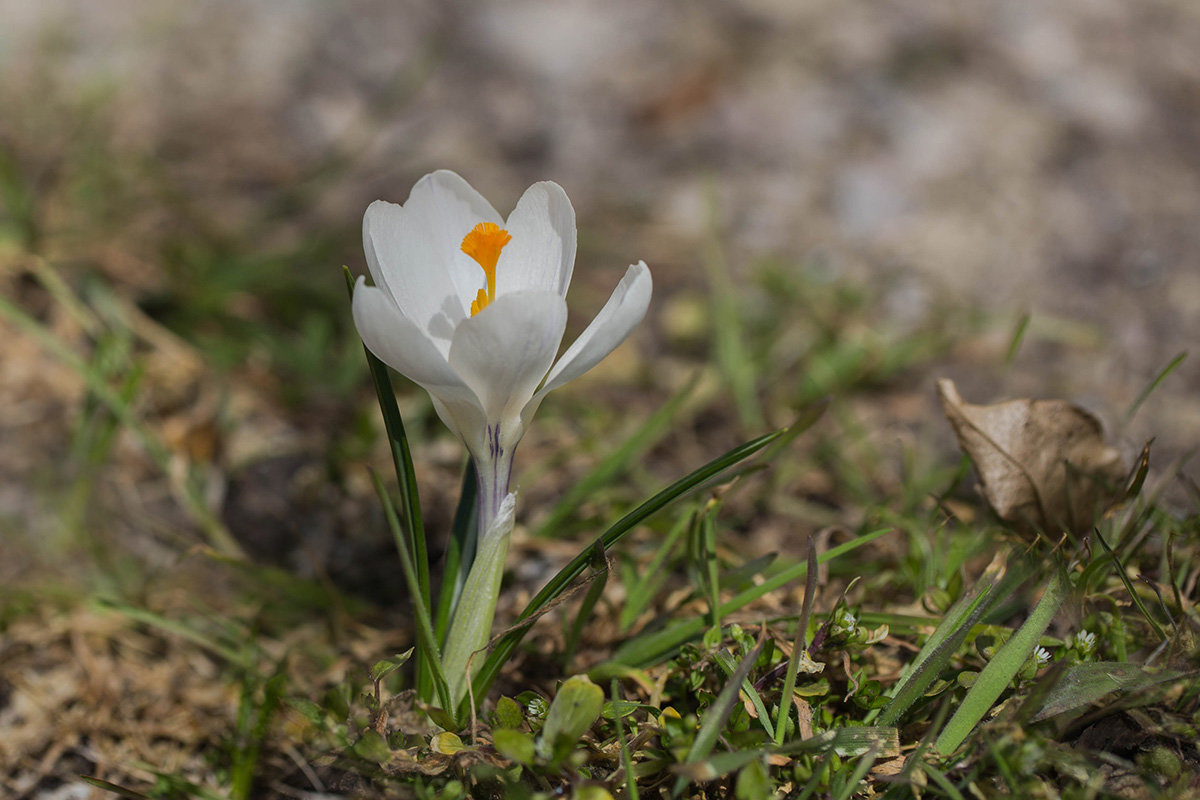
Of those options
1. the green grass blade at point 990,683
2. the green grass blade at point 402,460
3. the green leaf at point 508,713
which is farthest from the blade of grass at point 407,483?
the green grass blade at point 990,683

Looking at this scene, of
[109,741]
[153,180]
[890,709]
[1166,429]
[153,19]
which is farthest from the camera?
[153,19]

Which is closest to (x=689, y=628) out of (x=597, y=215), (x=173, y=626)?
(x=173, y=626)

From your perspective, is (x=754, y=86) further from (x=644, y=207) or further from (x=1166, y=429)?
(x=1166, y=429)

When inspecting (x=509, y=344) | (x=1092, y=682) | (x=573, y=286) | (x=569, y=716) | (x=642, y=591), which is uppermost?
(x=573, y=286)

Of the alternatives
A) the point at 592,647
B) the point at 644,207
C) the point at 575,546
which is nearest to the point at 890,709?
the point at 592,647

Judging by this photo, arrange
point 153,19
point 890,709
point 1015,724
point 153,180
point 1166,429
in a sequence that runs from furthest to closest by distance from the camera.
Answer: point 153,19
point 153,180
point 1166,429
point 890,709
point 1015,724

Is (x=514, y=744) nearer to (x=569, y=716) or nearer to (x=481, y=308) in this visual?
(x=569, y=716)

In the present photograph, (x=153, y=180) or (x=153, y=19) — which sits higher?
(x=153, y=19)

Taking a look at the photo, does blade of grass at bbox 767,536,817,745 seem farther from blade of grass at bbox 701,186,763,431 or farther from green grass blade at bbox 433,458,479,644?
blade of grass at bbox 701,186,763,431
